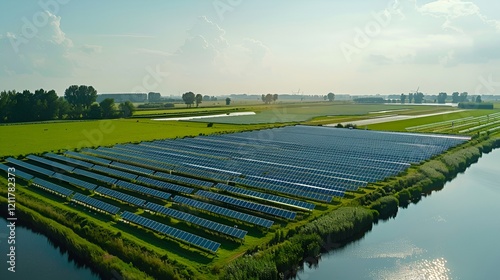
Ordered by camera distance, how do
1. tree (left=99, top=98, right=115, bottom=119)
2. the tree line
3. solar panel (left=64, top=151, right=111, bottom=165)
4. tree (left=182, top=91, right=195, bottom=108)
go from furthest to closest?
tree (left=182, top=91, right=195, bottom=108) < tree (left=99, top=98, right=115, bottom=119) < the tree line < solar panel (left=64, top=151, right=111, bottom=165)

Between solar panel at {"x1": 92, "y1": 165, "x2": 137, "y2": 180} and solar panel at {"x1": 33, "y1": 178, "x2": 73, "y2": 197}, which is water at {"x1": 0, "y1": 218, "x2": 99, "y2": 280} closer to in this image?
solar panel at {"x1": 33, "y1": 178, "x2": 73, "y2": 197}

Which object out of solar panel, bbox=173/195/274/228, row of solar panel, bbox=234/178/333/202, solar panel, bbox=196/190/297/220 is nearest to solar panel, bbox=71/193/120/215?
solar panel, bbox=173/195/274/228

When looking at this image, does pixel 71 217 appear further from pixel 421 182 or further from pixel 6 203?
pixel 421 182

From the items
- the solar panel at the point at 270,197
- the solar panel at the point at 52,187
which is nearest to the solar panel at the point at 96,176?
the solar panel at the point at 52,187

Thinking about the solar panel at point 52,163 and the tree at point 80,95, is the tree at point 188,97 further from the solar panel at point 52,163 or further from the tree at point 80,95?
the solar panel at point 52,163

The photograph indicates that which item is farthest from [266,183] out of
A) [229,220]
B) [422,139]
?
[422,139]
